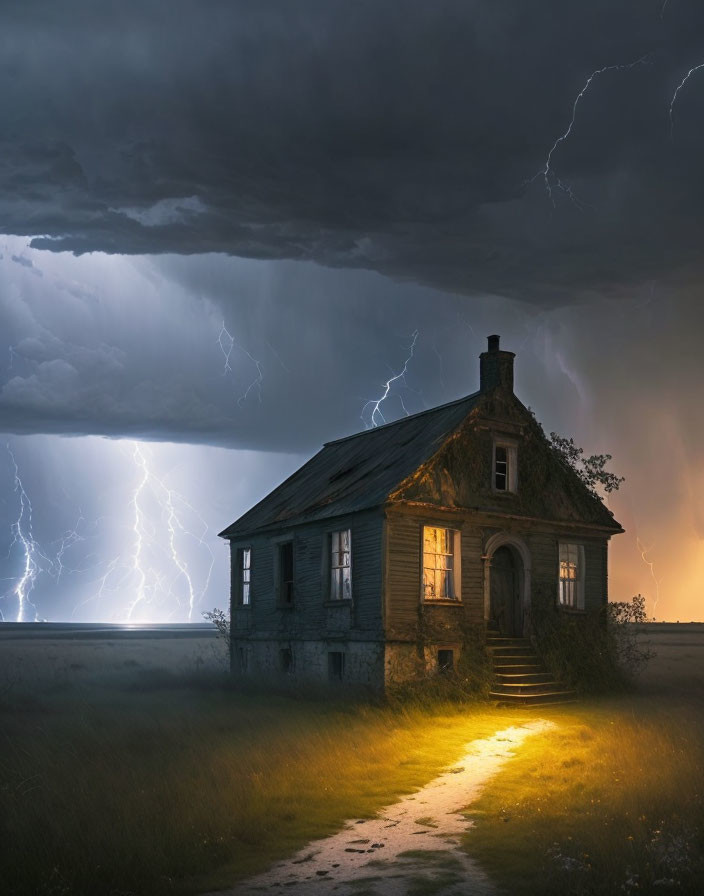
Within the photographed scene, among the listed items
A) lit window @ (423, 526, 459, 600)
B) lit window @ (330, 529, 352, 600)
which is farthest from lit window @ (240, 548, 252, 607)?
lit window @ (423, 526, 459, 600)

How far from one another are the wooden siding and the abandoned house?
0.17 feet

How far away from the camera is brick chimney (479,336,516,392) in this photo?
24109mm

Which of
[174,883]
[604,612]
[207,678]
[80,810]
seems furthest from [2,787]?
[604,612]

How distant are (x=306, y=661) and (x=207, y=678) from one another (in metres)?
3.80

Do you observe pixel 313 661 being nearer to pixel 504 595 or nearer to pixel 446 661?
pixel 446 661

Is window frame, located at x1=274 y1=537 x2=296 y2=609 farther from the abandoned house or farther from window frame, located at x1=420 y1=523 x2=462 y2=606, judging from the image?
window frame, located at x1=420 y1=523 x2=462 y2=606

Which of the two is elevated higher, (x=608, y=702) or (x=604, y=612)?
(x=604, y=612)

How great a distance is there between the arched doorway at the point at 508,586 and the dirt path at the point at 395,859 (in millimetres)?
12266

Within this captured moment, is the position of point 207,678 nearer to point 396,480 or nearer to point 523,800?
point 396,480

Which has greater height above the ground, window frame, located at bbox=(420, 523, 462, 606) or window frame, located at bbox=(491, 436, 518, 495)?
window frame, located at bbox=(491, 436, 518, 495)

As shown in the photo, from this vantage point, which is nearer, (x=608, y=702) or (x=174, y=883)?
(x=174, y=883)

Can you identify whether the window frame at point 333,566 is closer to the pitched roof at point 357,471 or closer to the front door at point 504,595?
the pitched roof at point 357,471

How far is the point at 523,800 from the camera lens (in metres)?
10.4

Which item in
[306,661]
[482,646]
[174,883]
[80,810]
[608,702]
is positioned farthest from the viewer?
[306,661]
